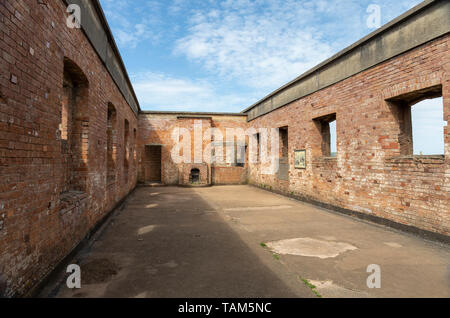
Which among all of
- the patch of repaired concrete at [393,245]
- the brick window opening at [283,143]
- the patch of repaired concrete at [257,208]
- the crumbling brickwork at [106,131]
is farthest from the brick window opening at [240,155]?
the patch of repaired concrete at [393,245]

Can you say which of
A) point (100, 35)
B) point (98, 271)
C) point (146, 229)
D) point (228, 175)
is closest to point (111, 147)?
point (100, 35)

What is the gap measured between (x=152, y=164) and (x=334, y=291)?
15.0 meters

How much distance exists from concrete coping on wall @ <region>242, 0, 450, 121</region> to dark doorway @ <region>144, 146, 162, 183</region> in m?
10.3

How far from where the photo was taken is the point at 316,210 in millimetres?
7207

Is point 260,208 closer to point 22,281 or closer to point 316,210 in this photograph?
point 316,210

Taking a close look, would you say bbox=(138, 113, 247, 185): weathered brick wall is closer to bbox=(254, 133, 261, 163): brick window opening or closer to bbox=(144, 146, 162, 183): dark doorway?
bbox=(144, 146, 162, 183): dark doorway

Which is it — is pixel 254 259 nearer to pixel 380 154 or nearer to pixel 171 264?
→ pixel 171 264

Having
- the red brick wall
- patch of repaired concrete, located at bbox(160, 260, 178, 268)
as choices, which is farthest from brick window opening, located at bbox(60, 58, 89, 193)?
the red brick wall

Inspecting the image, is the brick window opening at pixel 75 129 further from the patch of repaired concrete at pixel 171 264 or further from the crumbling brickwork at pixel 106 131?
the patch of repaired concrete at pixel 171 264

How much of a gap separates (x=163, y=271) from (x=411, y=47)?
6068 millimetres

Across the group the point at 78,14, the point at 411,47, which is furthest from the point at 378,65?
the point at 78,14

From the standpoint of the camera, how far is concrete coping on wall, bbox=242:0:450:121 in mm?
4496

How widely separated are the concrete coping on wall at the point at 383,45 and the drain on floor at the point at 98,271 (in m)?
6.55

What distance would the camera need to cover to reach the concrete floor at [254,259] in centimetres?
272
